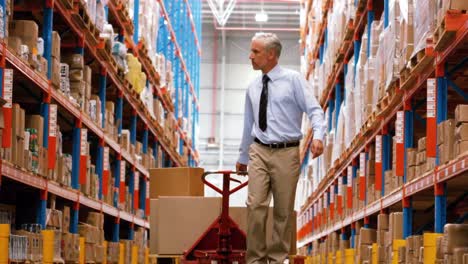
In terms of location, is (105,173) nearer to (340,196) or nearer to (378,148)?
(340,196)

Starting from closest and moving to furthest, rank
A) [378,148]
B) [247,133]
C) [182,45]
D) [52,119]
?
[247,133]
[52,119]
[378,148]
[182,45]

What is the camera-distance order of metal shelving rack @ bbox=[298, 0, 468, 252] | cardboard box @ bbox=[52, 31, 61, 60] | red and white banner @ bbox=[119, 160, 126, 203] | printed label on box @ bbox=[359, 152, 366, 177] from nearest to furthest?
metal shelving rack @ bbox=[298, 0, 468, 252], cardboard box @ bbox=[52, 31, 61, 60], printed label on box @ bbox=[359, 152, 366, 177], red and white banner @ bbox=[119, 160, 126, 203]

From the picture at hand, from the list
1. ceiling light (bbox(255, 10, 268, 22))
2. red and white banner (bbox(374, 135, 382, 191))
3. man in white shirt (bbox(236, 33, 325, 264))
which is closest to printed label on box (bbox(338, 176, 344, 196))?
red and white banner (bbox(374, 135, 382, 191))

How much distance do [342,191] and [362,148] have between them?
236 centimetres

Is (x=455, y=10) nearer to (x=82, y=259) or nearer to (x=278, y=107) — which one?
(x=278, y=107)

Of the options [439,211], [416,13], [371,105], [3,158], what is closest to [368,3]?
[371,105]

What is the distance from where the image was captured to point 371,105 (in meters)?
10.1

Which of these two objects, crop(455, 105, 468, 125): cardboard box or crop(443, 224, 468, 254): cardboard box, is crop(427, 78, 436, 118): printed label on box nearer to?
crop(455, 105, 468, 125): cardboard box

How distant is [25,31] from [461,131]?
4014mm

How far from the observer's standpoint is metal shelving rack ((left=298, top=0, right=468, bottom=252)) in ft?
21.4

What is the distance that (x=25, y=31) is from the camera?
8.09m

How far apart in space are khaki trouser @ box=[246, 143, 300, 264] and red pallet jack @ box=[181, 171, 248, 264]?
210 millimetres

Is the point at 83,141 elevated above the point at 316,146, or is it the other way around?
the point at 83,141

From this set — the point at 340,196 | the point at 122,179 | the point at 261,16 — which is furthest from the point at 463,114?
the point at 261,16
